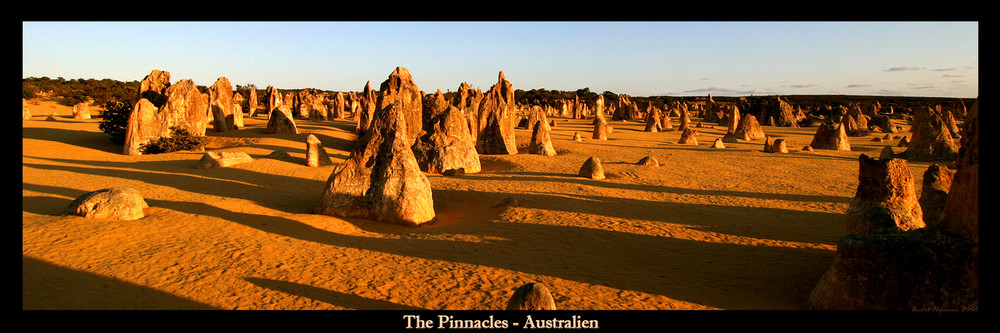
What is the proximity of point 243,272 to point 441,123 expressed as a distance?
11.3 m

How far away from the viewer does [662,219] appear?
9.33 meters

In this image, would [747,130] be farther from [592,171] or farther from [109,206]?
[109,206]

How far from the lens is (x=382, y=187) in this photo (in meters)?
9.20

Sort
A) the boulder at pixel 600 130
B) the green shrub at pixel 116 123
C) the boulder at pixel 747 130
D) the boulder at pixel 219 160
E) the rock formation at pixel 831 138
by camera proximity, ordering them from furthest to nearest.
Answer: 1. the boulder at pixel 747 130
2. the boulder at pixel 600 130
3. the rock formation at pixel 831 138
4. the green shrub at pixel 116 123
5. the boulder at pixel 219 160

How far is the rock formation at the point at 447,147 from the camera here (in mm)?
15156

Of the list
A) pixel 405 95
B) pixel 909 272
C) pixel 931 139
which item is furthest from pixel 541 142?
pixel 909 272

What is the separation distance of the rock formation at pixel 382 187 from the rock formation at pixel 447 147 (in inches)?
205

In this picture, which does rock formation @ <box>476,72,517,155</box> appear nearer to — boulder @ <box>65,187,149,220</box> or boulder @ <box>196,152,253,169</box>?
boulder @ <box>196,152,253,169</box>

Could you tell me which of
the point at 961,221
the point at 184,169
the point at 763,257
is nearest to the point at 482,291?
the point at 763,257

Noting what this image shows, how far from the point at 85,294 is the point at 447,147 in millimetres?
10933

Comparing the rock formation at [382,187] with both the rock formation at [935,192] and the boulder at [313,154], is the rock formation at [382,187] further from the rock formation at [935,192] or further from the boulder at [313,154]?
the rock formation at [935,192]

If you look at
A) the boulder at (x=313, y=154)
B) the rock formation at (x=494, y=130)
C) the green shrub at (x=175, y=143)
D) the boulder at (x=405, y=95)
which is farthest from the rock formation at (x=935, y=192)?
Result: the green shrub at (x=175, y=143)

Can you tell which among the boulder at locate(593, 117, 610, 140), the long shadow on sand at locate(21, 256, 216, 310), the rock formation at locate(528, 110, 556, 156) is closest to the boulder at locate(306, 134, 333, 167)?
the rock formation at locate(528, 110, 556, 156)

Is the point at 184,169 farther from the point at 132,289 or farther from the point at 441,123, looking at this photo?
the point at 132,289
